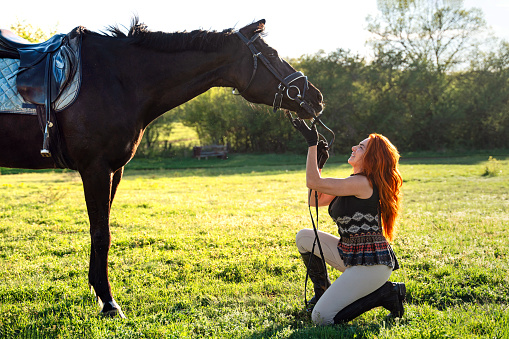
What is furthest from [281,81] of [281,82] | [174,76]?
[174,76]

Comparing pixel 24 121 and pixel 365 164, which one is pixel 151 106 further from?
pixel 365 164

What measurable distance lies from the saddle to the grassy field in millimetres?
1684

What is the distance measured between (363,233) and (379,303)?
2.12ft

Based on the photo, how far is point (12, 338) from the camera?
3.50 metres

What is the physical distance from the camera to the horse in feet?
12.2

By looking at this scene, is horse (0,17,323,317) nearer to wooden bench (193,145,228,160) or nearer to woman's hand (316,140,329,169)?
woman's hand (316,140,329,169)

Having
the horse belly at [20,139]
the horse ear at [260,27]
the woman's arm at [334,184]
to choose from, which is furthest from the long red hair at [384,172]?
the horse belly at [20,139]

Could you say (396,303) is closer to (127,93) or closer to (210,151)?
(127,93)

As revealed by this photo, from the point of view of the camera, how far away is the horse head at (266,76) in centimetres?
399

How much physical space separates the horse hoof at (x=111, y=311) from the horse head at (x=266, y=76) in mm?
2425

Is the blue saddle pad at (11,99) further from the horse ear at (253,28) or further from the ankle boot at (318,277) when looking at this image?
the ankle boot at (318,277)

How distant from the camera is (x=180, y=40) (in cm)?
402

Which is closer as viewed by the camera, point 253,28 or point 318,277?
point 253,28

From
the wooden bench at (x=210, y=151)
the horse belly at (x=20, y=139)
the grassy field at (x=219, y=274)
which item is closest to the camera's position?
the grassy field at (x=219, y=274)
